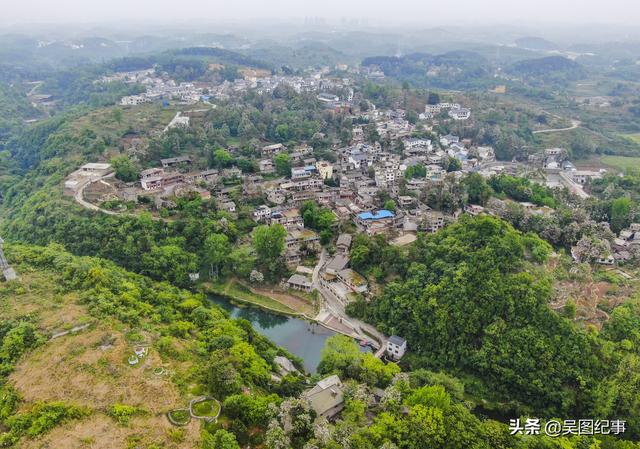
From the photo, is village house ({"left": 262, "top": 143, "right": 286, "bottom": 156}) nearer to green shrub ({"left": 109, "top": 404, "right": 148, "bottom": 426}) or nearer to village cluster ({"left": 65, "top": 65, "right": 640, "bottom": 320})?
village cluster ({"left": 65, "top": 65, "right": 640, "bottom": 320})

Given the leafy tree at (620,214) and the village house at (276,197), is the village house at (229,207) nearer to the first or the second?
the village house at (276,197)

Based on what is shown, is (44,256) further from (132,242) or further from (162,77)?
(162,77)

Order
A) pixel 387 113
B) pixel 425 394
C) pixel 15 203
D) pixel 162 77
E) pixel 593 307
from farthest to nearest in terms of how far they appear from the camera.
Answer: pixel 162 77 < pixel 387 113 < pixel 15 203 < pixel 593 307 < pixel 425 394

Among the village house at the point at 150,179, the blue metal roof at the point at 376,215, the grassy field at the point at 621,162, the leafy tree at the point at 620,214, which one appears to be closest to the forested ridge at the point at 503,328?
the blue metal roof at the point at 376,215

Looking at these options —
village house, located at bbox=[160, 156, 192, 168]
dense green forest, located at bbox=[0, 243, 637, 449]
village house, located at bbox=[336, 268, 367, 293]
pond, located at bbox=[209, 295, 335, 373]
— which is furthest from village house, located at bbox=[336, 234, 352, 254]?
village house, located at bbox=[160, 156, 192, 168]

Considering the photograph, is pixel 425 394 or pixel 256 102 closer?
pixel 425 394

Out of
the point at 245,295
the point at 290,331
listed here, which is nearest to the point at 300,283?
the point at 290,331

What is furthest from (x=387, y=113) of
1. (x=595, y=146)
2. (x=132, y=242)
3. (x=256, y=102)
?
(x=132, y=242)
